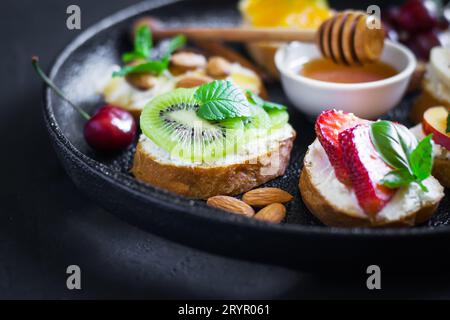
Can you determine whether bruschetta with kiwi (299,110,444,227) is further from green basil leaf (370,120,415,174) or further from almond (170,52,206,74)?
almond (170,52,206,74)

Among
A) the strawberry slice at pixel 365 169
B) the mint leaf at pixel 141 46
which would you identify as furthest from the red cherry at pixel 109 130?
the strawberry slice at pixel 365 169

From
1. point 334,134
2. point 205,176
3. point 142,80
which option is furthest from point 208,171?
point 142,80

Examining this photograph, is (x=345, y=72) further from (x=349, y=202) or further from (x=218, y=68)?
(x=349, y=202)

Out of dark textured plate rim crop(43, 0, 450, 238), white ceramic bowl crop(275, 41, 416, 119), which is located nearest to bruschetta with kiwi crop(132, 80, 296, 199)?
dark textured plate rim crop(43, 0, 450, 238)

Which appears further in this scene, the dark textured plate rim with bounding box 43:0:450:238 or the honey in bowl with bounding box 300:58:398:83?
the honey in bowl with bounding box 300:58:398:83

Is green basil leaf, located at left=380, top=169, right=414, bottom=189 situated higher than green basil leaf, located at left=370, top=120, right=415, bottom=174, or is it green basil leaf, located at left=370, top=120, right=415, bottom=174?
green basil leaf, located at left=370, top=120, right=415, bottom=174

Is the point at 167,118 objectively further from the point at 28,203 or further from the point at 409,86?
the point at 409,86
